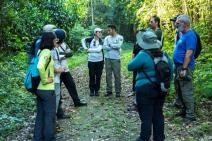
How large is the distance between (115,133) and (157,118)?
1.53 metres

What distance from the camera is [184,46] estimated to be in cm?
929

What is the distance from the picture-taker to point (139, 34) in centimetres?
760

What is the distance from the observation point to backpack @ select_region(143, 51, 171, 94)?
716cm

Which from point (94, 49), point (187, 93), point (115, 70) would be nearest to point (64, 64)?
point (94, 49)

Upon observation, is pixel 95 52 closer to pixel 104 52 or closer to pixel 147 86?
pixel 104 52

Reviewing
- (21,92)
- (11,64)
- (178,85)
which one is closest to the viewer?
(178,85)

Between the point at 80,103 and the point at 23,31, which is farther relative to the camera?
the point at 23,31

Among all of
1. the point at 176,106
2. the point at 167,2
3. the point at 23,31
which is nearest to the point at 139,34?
the point at 176,106

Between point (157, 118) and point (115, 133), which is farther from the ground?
point (157, 118)

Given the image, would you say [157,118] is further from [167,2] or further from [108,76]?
[167,2]

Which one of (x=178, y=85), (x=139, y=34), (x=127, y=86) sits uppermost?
(x=139, y=34)

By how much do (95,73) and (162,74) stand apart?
5602 mm

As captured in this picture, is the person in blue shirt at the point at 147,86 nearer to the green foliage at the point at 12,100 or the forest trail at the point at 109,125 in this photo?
the forest trail at the point at 109,125

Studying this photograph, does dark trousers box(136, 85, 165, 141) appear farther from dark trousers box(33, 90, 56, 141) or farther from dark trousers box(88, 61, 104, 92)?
dark trousers box(88, 61, 104, 92)
